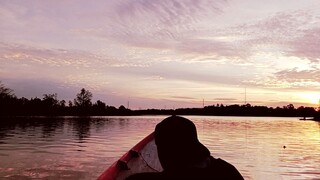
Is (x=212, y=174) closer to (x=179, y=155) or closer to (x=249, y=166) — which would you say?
(x=179, y=155)

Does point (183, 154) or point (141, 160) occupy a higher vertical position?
point (183, 154)

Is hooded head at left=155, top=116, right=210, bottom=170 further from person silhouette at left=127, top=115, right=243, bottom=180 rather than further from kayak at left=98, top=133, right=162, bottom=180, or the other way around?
kayak at left=98, top=133, right=162, bottom=180

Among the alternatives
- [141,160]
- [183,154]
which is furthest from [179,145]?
[141,160]

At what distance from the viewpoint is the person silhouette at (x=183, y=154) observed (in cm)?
360

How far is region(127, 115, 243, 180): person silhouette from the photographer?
360cm

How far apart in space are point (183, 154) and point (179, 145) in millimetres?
96

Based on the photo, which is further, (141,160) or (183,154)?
(141,160)

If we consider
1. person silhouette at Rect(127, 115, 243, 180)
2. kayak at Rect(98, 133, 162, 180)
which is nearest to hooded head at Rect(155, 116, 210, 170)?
person silhouette at Rect(127, 115, 243, 180)

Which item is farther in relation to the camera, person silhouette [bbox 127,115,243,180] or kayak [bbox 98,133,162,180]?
kayak [bbox 98,133,162,180]

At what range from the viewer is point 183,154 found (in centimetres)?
358

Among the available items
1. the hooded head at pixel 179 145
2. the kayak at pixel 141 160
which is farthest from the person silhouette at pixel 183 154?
the kayak at pixel 141 160

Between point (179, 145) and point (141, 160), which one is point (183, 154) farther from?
point (141, 160)

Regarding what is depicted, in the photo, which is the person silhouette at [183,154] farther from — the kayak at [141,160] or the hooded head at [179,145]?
the kayak at [141,160]

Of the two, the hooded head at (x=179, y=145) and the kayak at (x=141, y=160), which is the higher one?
the hooded head at (x=179, y=145)
